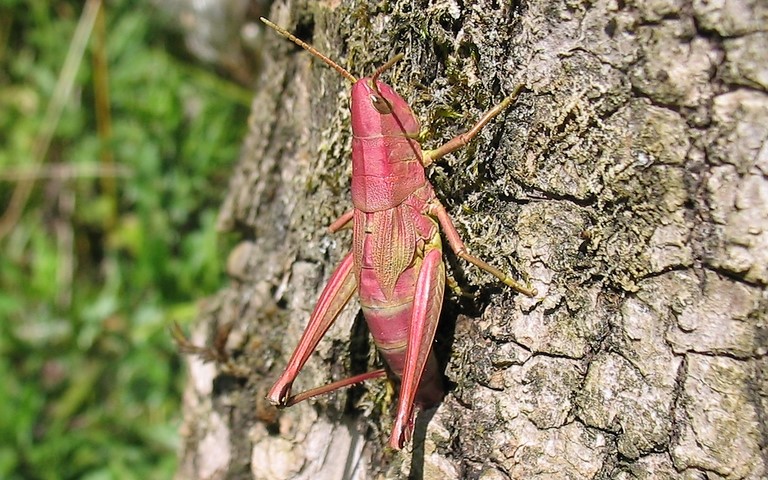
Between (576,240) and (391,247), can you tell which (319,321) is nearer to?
(391,247)

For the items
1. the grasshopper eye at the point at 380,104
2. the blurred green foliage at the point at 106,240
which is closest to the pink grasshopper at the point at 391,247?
the grasshopper eye at the point at 380,104

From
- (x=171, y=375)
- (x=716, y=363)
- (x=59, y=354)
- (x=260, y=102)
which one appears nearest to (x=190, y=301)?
(x=171, y=375)

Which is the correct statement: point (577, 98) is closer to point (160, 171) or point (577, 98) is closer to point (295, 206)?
point (295, 206)

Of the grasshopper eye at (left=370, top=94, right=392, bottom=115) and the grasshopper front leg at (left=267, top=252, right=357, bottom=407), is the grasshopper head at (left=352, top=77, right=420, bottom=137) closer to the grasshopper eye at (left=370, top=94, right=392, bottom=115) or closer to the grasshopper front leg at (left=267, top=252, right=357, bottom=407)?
the grasshopper eye at (left=370, top=94, right=392, bottom=115)

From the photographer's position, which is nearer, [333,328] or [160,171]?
[333,328]

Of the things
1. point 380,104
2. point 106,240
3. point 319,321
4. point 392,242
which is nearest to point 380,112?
point 380,104

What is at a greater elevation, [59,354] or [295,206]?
[295,206]

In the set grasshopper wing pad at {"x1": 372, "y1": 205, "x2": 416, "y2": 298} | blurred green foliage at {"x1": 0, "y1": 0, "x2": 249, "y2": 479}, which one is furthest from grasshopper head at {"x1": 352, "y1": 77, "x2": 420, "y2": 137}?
blurred green foliage at {"x1": 0, "y1": 0, "x2": 249, "y2": 479}

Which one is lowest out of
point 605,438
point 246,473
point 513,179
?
point 246,473
